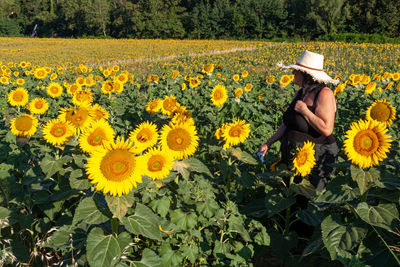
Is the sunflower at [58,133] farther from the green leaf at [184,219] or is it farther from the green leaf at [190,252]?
the green leaf at [190,252]

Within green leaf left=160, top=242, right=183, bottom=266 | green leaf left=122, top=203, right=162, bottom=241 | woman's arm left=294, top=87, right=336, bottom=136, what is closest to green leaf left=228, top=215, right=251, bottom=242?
green leaf left=160, top=242, right=183, bottom=266

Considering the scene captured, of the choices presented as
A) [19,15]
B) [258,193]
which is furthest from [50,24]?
[258,193]

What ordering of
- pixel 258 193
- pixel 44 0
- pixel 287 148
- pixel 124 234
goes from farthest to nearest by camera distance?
pixel 44 0
pixel 258 193
pixel 287 148
pixel 124 234

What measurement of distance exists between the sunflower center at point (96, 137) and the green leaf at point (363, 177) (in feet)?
6.02

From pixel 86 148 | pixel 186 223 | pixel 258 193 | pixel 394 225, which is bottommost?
pixel 258 193

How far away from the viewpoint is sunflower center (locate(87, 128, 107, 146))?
2225 millimetres

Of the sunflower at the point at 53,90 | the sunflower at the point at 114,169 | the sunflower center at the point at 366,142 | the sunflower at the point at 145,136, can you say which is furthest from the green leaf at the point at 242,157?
the sunflower at the point at 53,90

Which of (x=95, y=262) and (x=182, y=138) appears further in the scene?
(x=182, y=138)

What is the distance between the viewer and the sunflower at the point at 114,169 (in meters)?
1.72

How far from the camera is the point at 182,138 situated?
8.51ft

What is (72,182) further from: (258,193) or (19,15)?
(19,15)

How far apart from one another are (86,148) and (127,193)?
0.69 meters

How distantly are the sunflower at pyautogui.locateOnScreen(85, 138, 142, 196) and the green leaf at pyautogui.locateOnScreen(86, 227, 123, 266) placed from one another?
0.34 m

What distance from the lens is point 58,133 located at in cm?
266
